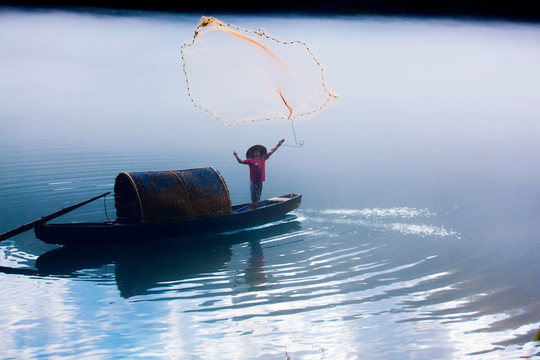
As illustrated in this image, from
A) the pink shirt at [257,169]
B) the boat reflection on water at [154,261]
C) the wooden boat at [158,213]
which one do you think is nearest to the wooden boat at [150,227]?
the wooden boat at [158,213]

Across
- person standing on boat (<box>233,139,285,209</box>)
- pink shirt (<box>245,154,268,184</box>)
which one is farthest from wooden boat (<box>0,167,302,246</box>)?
pink shirt (<box>245,154,268,184</box>)

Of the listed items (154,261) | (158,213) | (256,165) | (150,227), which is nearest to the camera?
(154,261)

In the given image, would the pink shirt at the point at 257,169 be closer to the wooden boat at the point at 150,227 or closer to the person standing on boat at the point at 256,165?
the person standing on boat at the point at 256,165

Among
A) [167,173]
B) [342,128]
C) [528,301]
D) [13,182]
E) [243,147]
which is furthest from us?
[342,128]

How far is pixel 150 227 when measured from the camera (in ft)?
53.3

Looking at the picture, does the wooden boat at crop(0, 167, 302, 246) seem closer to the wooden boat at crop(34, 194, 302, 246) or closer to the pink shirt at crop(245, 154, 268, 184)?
the wooden boat at crop(34, 194, 302, 246)

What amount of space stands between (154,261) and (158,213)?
164 centimetres

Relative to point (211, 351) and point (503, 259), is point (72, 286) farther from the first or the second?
point (503, 259)

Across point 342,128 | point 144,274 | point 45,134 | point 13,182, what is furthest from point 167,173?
point 342,128

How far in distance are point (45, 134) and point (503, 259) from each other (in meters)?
26.4

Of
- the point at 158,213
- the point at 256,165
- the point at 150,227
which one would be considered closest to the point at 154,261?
the point at 150,227

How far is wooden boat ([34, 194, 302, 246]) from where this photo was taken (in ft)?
50.4

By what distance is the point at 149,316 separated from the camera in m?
11.8

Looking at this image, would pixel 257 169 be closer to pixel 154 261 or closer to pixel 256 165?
pixel 256 165
